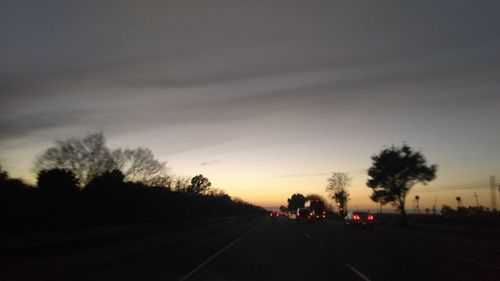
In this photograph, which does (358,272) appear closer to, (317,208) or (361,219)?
(361,219)

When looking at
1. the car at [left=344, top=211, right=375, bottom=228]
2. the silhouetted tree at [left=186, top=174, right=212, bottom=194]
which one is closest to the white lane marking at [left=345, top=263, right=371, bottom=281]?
the car at [left=344, top=211, right=375, bottom=228]

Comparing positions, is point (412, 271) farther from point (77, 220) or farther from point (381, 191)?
point (381, 191)

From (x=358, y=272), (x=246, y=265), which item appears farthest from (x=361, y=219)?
(x=358, y=272)

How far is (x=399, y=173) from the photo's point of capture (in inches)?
3403

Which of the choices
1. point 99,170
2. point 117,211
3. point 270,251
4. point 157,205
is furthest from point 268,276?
point 99,170

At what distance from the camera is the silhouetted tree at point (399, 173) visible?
84625 mm

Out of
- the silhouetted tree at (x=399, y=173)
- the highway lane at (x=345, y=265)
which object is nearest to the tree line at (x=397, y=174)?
the silhouetted tree at (x=399, y=173)

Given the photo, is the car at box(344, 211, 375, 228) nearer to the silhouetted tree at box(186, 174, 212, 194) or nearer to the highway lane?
the highway lane

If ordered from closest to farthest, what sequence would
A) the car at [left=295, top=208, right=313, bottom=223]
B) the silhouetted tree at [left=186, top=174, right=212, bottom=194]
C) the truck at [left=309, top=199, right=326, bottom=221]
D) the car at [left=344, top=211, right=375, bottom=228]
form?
the car at [left=344, top=211, right=375, bottom=228], the car at [left=295, top=208, right=313, bottom=223], the truck at [left=309, top=199, right=326, bottom=221], the silhouetted tree at [left=186, top=174, right=212, bottom=194]

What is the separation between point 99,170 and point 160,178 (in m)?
20.2

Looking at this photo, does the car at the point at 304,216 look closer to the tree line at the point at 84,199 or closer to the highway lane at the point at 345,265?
the tree line at the point at 84,199

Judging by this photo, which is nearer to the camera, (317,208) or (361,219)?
(361,219)

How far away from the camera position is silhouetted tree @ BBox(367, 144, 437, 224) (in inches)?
3332

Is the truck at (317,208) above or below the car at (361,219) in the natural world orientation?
above
